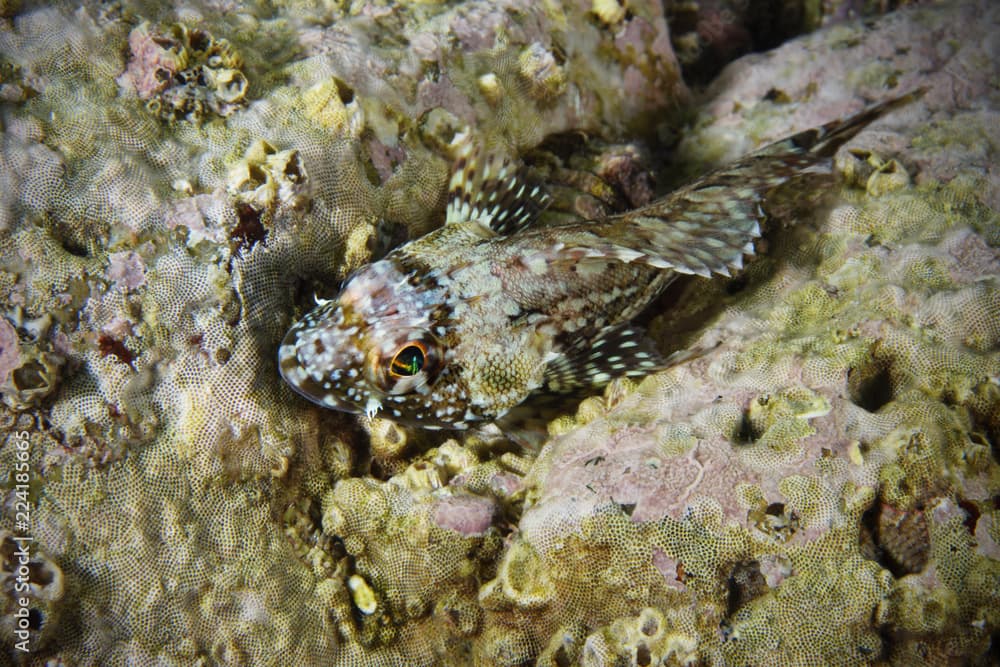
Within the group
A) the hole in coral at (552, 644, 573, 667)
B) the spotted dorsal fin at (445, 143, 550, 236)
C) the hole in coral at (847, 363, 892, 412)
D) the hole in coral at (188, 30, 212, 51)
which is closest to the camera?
the hole in coral at (552, 644, 573, 667)

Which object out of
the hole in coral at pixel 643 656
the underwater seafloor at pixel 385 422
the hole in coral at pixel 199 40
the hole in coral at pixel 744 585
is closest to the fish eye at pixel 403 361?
the underwater seafloor at pixel 385 422

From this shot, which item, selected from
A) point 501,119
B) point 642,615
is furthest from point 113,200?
point 642,615

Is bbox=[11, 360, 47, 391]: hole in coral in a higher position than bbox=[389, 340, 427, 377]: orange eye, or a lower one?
higher

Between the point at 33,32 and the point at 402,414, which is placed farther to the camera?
the point at 402,414

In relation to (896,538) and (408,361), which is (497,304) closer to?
(408,361)

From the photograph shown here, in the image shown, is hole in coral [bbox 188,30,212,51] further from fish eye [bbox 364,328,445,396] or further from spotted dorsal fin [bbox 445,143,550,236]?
fish eye [bbox 364,328,445,396]

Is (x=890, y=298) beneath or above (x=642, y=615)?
above

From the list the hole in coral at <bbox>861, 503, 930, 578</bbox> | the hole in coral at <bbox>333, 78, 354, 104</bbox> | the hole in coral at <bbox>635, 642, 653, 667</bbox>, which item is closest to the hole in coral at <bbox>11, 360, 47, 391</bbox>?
the hole in coral at <bbox>333, 78, 354, 104</bbox>

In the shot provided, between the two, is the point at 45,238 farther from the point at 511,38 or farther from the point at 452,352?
the point at 511,38
